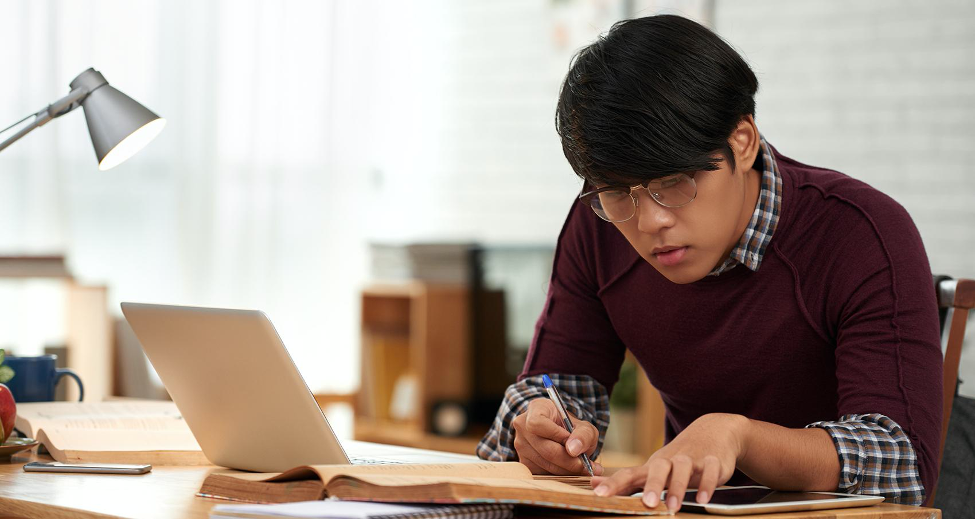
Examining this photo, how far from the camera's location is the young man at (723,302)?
112 cm

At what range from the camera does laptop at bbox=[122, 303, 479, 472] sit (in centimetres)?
108

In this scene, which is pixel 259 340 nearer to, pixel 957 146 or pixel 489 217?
pixel 957 146

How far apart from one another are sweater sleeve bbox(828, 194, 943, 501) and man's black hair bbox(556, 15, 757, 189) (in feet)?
0.71

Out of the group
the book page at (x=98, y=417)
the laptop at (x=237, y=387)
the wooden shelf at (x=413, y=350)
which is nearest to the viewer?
the laptop at (x=237, y=387)

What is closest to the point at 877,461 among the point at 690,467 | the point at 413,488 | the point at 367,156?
the point at 690,467

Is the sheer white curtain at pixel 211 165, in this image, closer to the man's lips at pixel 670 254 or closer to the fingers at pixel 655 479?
the man's lips at pixel 670 254

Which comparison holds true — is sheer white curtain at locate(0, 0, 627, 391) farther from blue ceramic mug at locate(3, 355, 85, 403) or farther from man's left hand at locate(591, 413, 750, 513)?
man's left hand at locate(591, 413, 750, 513)

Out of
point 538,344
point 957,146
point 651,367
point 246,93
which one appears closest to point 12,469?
point 538,344

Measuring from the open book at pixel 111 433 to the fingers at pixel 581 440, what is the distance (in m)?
0.45

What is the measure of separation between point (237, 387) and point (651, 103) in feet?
1.83

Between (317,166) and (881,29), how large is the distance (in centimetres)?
205

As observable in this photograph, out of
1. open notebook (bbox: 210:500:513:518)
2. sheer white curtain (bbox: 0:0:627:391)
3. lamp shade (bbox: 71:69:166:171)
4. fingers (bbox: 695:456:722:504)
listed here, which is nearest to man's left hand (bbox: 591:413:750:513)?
fingers (bbox: 695:456:722:504)

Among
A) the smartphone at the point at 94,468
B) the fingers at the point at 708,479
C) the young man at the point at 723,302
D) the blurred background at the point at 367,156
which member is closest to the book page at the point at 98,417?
the smartphone at the point at 94,468

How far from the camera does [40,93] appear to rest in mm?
3254
